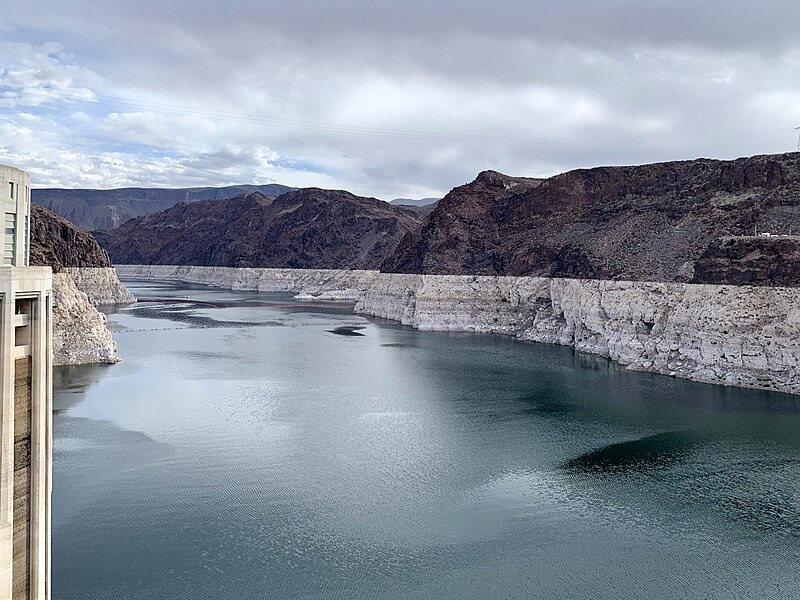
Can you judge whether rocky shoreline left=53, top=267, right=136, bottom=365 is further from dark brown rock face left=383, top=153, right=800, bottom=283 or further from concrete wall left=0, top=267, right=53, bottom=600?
dark brown rock face left=383, top=153, right=800, bottom=283

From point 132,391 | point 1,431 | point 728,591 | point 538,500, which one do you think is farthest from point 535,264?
point 1,431

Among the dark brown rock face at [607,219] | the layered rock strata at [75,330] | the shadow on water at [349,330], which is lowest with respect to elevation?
the shadow on water at [349,330]

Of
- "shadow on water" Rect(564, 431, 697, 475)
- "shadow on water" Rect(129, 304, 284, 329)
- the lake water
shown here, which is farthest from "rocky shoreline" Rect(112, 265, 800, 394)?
"shadow on water" Rect(129, 304, 284, 329)

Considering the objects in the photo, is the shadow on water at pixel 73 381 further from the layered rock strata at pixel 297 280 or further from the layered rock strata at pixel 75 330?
the layered rock strata at pixel 297 280

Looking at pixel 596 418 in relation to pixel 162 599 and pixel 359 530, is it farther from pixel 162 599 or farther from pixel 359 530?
pixel 162 599

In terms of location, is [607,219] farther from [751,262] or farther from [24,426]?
[24,426]

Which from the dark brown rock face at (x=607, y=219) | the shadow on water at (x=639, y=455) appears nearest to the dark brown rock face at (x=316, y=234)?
the dark brown rock face at (x=607, y=219)
